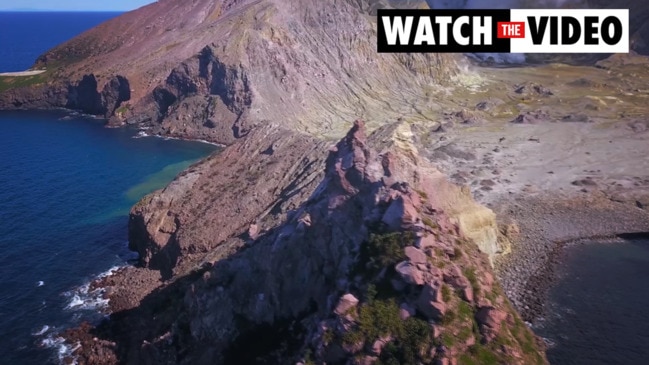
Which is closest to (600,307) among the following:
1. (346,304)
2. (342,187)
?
(342,187)

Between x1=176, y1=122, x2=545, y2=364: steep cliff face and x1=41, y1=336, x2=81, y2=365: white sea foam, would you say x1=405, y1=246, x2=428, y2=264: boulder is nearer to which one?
x1=176, y1=122, x2=545, y2=364: steep cliff face

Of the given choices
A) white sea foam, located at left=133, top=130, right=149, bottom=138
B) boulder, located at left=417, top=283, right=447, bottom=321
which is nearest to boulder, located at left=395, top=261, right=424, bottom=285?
boulder, located at left=417, top=283, right=447, bottom=321

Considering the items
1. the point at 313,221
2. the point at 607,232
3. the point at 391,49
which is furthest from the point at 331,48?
the point at 313,221

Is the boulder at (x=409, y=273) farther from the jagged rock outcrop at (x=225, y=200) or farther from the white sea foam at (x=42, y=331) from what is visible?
the white sea foam at (x=42, y=331)

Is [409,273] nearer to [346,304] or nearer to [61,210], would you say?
[346,304]

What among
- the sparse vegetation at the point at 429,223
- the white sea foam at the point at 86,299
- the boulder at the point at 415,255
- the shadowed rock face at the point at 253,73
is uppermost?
the shadowed rock face at the point at 253,73

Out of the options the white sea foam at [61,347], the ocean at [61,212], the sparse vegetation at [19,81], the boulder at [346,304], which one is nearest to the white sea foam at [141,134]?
the ocean at [61,212]
